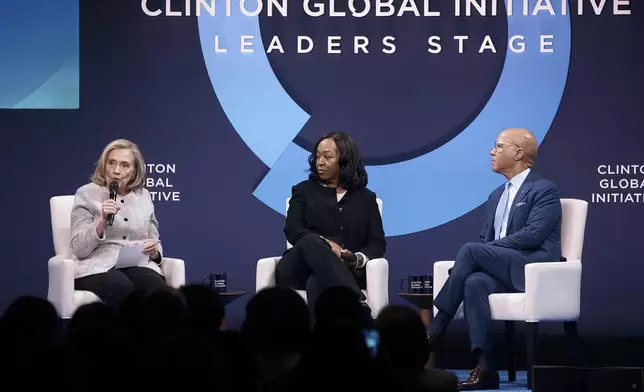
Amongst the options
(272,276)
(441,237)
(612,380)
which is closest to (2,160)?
(272,276)

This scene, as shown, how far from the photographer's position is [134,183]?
6195mm

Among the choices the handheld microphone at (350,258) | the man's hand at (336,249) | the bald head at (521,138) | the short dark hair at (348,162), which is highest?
the bald head at (521,138)

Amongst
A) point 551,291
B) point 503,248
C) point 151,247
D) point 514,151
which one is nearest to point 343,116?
point 514,151

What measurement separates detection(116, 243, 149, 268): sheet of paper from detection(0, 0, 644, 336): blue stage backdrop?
48.7 inches

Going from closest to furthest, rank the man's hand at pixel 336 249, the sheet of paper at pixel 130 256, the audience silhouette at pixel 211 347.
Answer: the audience silhouette at pixel 211 347, the sheet of paper at pixel 130 256, the man's hand at pixel 336 249

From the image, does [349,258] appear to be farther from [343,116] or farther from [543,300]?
[343,116]

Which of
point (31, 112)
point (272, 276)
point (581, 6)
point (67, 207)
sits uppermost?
point (581, 6)

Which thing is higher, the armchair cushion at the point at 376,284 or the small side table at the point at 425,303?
the armchair cushion at the point at 376,284

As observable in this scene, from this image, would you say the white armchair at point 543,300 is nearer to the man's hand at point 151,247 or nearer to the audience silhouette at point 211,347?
the man's hand at point 151,247

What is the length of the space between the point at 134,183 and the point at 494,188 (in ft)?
7.88

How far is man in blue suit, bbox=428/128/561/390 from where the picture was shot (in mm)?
5906

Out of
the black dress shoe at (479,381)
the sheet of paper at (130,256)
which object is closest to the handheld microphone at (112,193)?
the sheet of paper at (130,256)

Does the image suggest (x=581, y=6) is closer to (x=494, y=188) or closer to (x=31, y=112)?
(x=494, y=188)

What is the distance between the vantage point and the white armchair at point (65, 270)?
585cm
